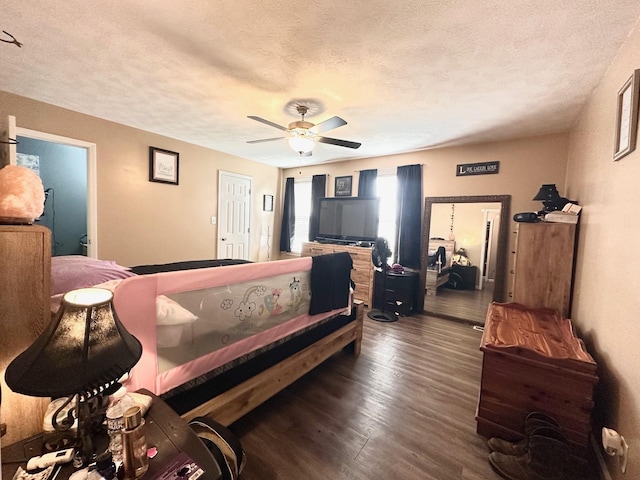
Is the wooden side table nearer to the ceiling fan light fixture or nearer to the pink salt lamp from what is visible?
the pink salt lamp

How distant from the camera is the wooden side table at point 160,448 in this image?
31.0 inches

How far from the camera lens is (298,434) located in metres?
1.74

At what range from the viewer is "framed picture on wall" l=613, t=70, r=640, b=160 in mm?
1427

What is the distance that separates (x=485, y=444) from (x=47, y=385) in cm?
225

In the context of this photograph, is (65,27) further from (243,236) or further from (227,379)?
(243,236)

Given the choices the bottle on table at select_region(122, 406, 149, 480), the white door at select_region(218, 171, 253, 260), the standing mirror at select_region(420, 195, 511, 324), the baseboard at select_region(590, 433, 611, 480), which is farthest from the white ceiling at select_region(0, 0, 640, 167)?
the baseboard at select_region(590, 433, 611, 480)

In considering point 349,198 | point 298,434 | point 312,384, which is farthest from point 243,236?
point 298,434

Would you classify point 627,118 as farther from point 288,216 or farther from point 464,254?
point 288,216

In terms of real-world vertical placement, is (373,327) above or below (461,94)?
below

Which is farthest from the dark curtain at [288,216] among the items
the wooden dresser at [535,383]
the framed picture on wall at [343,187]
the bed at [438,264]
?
the wooden dresser at [535,383]

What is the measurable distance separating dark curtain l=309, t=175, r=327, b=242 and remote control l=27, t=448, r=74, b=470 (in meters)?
4.56

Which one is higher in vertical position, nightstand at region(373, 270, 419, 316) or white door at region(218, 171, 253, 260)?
white door at region(218, 171, 253, 260)

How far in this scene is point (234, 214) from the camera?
5.22m

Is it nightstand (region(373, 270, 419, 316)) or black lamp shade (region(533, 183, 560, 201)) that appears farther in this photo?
nightstand (region(373, 270, 419, 316))
